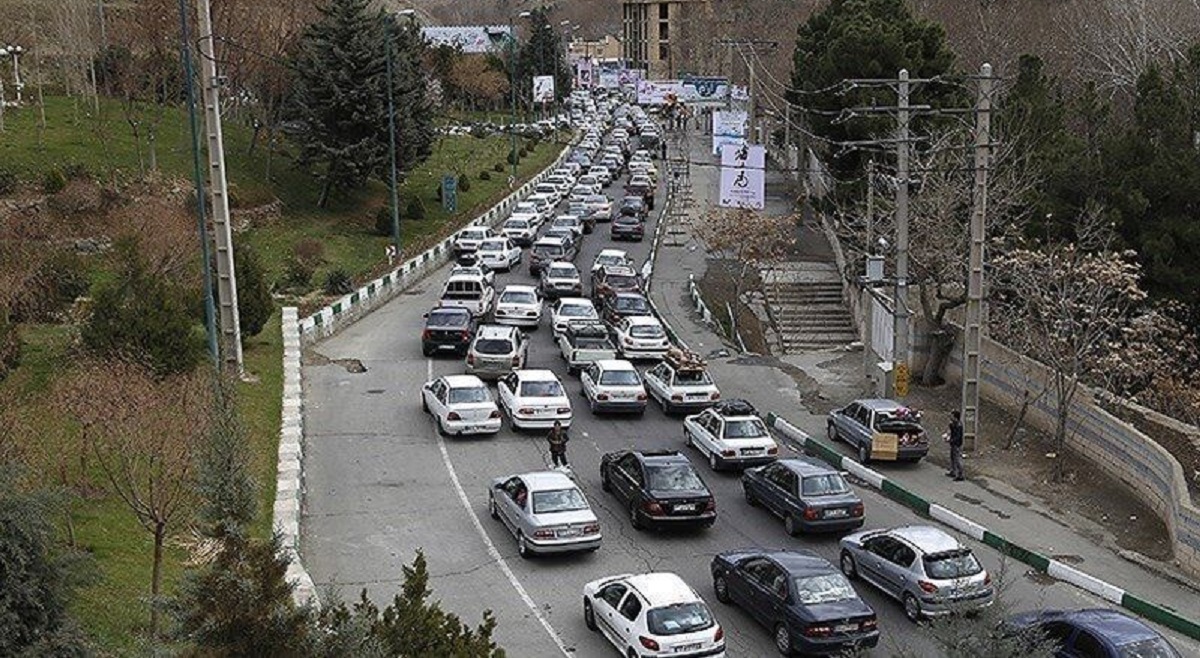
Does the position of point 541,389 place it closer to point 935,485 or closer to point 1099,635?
point 935,485

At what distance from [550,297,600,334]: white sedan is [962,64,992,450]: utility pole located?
1208 cm

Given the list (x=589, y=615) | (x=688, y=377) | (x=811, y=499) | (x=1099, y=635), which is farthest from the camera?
(x=688, y=377)

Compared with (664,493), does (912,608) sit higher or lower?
lower

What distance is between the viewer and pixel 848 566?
19.8 metres

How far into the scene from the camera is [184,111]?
67.6 metres

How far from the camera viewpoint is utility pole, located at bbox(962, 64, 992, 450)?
25875 millimetres

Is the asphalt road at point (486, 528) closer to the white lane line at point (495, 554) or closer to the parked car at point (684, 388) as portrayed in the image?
the white lane line at point (495, 554)

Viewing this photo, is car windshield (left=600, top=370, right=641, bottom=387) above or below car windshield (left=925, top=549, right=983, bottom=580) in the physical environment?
above

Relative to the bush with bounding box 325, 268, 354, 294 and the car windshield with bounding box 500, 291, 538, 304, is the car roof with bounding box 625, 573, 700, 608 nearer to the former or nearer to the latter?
the car windshield with bounding box 500, 291, 538, 304

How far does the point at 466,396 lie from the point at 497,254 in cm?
2315

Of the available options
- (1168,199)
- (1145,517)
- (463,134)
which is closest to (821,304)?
(1168,199)

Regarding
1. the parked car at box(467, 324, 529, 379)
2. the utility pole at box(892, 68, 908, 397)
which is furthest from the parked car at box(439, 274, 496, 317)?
the utility pole at box(892, 68, 908, 397)

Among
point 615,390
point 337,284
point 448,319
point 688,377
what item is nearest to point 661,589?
point 615,390

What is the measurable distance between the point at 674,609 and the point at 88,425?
829cm
